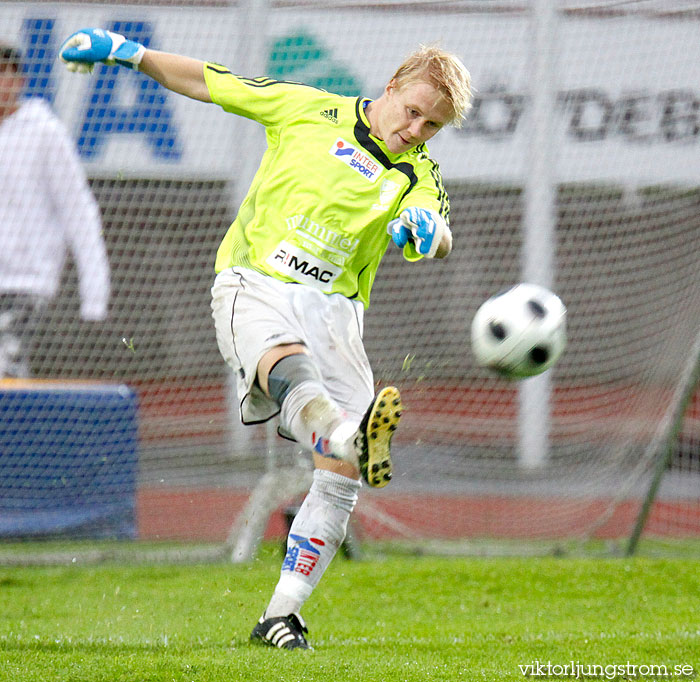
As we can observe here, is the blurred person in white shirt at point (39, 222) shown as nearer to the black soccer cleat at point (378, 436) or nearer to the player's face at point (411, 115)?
the player's face at point (411, 115)

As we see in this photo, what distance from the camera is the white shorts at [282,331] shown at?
378 cm

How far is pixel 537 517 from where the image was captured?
7598 millimetres

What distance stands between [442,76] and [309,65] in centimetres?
344

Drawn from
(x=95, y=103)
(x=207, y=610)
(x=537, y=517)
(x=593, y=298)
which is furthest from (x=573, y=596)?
(x=95, y=103)

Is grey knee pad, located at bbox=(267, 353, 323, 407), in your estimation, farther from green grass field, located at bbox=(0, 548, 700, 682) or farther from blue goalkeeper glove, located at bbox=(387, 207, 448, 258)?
green grass field, located at bbox=(0, 548, 700, 682)

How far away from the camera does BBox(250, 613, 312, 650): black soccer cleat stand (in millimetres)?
3877

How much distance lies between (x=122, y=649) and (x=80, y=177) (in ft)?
10.00

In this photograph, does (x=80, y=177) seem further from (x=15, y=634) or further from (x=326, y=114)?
(x=15, y=634)

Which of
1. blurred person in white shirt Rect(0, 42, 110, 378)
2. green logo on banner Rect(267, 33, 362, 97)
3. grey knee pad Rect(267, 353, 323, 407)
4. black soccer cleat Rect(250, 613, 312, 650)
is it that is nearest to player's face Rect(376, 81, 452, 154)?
grey knee pad Rect(267, 353, 323, 407)

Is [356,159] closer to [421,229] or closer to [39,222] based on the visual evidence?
[421,229]

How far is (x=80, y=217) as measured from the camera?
611cm

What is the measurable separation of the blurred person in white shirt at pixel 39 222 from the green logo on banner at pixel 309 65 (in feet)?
5.05

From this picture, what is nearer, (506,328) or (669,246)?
(506,328)

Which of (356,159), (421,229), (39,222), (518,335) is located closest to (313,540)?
(518,335)
